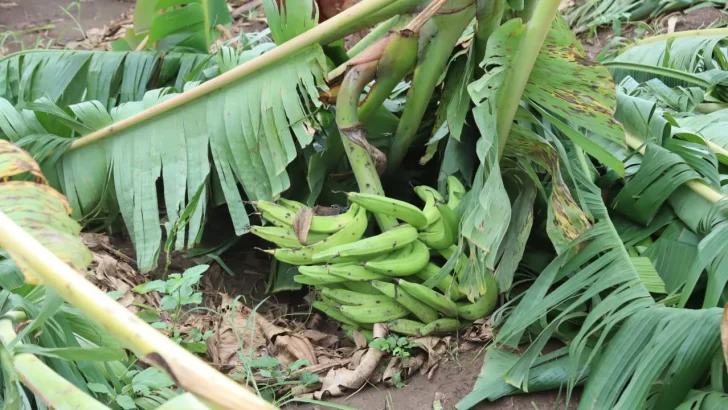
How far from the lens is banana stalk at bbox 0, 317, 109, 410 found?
2.65 feet

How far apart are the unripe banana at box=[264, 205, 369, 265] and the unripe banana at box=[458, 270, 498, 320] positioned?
11.9 inches

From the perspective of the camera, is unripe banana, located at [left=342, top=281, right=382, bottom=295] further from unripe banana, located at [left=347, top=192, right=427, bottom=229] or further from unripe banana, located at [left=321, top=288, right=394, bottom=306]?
unripe banana, located at [left=347, top=192, right=427, bottom=229]

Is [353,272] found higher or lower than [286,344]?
higher

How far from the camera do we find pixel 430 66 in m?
1.62

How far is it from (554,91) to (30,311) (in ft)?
3.68

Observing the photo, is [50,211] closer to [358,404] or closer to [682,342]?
[358,404]

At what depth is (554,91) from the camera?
1.43m

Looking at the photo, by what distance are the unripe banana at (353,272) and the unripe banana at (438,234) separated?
15 centimetres

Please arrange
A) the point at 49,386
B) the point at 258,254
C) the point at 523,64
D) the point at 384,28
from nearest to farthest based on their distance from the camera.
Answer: the point at 49,386
the point at 523,64
the point at 384,28
the point at 258,254

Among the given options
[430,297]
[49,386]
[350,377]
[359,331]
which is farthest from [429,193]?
[49,386]

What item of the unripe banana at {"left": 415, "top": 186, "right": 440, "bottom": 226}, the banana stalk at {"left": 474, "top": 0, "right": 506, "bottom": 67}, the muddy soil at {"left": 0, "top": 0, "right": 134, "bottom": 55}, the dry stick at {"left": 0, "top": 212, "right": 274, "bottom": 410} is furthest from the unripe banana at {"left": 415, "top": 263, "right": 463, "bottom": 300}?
the muddy soil at {"left": 0, "top": 0, "right": 134, "bottom": 55}

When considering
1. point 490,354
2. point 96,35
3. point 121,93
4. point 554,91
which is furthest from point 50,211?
point 96,35

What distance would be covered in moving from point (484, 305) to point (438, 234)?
0.20 m

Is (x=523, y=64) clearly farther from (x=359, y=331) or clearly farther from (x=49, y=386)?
(x=49, y=386)
